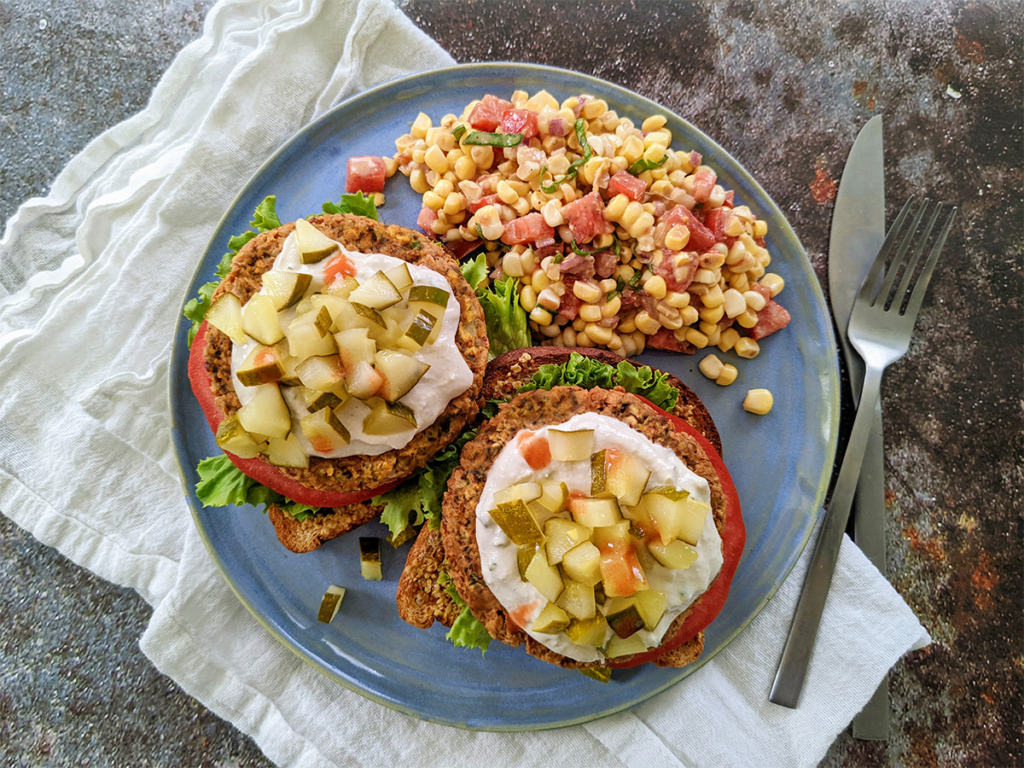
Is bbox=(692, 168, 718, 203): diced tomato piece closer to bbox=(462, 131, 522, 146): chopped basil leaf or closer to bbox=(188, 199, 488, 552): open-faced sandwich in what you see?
bbox=(462, 131, 522, 146): chopped basil leaf

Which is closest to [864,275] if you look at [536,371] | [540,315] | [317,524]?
[540,315]

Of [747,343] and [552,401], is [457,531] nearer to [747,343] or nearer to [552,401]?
[552,401]

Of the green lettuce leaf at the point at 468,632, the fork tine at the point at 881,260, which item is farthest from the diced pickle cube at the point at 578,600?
the fork tine at the point at 881,260

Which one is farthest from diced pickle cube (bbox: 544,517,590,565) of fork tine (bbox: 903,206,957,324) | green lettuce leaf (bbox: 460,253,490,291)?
fork tine (bbox: 903,206,957,324)

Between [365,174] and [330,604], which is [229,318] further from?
[330,604]

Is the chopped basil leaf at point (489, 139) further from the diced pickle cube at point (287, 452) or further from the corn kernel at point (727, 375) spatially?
the diced pickle cube at point (287, 452)
